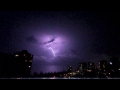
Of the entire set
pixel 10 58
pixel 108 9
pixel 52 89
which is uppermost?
pixel 10 58

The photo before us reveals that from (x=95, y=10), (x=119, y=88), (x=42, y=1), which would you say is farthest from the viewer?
(x=95, y=10)

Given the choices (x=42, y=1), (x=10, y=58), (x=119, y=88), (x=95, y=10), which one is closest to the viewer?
(x=119, y=88)

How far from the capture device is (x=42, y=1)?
246cm

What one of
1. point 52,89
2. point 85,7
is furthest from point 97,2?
point 52,89

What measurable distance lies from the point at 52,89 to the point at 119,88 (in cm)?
93

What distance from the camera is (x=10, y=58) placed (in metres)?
45.1

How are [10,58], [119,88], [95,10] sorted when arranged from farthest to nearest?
[10,58]
[95,10]
[119,88]

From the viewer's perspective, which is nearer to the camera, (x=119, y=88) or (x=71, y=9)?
(x=119, y=88)

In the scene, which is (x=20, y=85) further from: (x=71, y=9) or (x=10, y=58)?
(x=10, y=58)

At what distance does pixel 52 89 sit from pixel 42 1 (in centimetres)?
129

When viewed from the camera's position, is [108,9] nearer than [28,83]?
No

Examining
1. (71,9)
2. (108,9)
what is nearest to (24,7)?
(71,9)

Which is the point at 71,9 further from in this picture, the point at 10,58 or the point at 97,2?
the point at 10,58

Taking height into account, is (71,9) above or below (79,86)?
above
